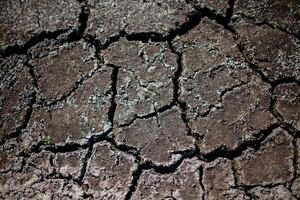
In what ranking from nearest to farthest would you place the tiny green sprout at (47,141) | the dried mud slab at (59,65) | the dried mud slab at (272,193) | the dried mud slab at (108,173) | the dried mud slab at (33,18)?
the dried mud slab at (272,193) < the dried mud slab at (108,173) < the tiny green sprout at (47,141) < the dried mud slab at (59,65) < the dried mud slab at (33,18)

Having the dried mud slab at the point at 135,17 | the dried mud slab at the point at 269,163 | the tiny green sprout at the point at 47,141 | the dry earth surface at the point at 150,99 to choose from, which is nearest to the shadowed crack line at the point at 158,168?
the dry earth surface at the point at 150,99

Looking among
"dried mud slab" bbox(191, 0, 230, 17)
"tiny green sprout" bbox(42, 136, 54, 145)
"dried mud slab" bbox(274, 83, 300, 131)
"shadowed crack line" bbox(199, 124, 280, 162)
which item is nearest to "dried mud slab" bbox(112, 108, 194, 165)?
"shadowed crack line" bbox(199, 124, 280, 162)

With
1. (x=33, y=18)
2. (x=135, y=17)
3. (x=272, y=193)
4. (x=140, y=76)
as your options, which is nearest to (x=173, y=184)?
(x=272, y=193)

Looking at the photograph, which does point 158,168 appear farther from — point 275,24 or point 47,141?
point 275,24

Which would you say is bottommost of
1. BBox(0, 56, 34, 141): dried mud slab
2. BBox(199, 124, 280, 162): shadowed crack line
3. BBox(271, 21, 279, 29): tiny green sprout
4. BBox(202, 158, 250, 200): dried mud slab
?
BBox(202, 158, 250, 200): dried mud slab

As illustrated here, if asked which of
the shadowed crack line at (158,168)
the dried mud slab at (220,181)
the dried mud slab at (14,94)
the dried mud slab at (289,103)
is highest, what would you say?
the dried mud slab at (14,94)

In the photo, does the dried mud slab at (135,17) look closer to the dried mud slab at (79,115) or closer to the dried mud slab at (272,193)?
the dried mud slab at (79,115)

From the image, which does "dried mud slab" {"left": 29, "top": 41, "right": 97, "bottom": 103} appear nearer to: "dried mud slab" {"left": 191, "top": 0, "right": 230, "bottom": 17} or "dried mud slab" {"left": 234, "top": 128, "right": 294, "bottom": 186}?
"dried mud slab" {"left": 191, "top": 0, "right": 230, "bottom": 17}
